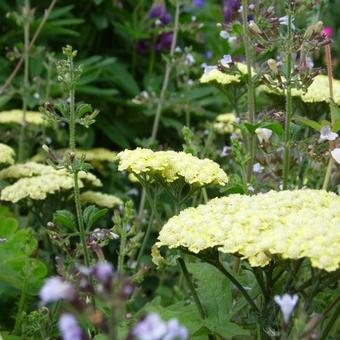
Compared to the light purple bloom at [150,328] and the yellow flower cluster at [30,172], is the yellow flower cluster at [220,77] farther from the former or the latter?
the light purple bloom at [150,328]

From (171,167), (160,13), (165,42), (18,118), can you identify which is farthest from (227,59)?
(165,42)

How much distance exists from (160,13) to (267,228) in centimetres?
219

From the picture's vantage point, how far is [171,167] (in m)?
1.41

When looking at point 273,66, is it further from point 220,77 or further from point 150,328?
point 150,328

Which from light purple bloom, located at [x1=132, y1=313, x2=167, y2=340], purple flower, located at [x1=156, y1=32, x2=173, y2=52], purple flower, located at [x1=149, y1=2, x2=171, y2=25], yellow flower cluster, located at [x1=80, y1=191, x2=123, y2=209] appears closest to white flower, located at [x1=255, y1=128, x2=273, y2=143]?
yellow flower cluster, located at [x1=80, y1=191, x2=123, y2=209]

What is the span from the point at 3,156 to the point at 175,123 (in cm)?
120

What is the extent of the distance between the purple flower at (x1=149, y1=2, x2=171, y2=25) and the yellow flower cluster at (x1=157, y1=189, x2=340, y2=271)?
1961 millimetres

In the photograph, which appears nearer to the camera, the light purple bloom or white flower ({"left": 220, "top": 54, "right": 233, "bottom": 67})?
the light purple bloom

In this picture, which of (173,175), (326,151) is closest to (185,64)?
(326,151)

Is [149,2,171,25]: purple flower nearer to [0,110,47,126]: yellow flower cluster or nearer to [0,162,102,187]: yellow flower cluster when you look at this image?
[0,110,47,126]: yellow flower cluster

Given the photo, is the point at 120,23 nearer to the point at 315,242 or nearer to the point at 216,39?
the point at 216,39

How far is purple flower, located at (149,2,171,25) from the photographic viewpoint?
3.19m

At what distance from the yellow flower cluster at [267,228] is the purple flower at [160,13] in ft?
6.43

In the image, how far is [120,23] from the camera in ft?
11.4
